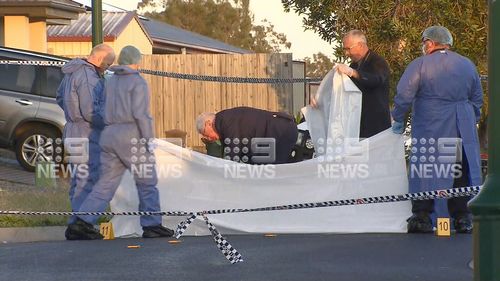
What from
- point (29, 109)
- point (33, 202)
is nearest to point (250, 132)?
point (33, 202)

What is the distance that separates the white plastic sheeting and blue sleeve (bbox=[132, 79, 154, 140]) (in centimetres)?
59

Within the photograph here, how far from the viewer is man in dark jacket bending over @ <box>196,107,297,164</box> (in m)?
11.7

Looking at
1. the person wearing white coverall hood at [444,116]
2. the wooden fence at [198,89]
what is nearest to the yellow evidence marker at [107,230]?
the person wearing white coverall hood at [444,116]

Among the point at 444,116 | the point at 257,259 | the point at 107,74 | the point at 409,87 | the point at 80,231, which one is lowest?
the point at 257,259

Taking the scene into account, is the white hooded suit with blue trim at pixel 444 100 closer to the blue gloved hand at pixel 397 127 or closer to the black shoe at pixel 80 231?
the blue gloved hand at pixel 397 127

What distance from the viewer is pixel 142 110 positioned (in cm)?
1144

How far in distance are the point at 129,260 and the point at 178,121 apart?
1752 centimetres

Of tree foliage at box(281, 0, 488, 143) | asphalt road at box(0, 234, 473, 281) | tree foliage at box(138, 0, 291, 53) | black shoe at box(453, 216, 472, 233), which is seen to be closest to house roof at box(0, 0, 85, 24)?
tree foliage at box(281, 0, 488, 143)

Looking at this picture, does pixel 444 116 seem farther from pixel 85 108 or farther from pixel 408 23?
pixel 408 23

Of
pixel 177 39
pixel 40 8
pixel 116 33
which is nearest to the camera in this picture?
pixel 40 8

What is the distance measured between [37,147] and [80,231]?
7606 millimetres

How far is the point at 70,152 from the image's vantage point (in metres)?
12.3

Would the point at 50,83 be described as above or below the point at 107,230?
above

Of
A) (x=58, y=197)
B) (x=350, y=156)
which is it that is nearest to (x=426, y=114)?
(x=350, y=156)
